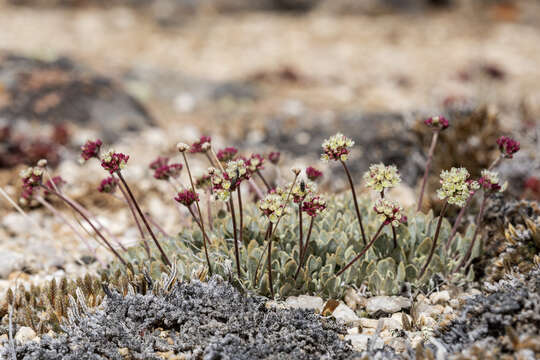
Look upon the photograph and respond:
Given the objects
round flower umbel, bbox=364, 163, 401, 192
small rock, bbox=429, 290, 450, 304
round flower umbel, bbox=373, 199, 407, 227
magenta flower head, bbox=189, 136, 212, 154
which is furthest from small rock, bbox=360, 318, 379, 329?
magenta flower head, bbox=189, 136, 212, 154

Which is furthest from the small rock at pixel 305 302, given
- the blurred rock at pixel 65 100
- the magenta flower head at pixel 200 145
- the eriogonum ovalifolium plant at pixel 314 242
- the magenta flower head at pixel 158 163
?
the blurred rock at pixel 65 100

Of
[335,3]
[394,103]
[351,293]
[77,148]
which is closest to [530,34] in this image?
[335,3]

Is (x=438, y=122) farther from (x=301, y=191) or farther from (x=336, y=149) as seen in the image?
(x=301, y=191)

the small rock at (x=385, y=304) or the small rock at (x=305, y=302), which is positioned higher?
the small rock at (x=385, y=304)

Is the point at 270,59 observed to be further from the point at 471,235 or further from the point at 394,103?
the point at 471,235

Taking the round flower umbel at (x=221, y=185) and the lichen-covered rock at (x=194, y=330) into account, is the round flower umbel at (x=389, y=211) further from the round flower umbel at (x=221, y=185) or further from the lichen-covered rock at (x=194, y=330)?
the round flower umbel at (x=221, y=185)

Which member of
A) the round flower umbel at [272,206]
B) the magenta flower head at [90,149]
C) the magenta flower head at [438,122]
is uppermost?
the magenta flower head at [438,122]
